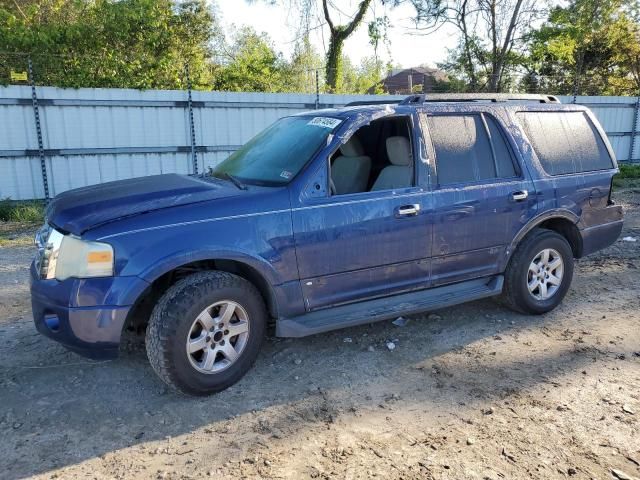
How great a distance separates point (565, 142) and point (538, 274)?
1248 millimetres

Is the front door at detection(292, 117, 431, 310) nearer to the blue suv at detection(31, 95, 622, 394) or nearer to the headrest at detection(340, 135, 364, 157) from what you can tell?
the blue suv at detection(31, 95, 622, 394)

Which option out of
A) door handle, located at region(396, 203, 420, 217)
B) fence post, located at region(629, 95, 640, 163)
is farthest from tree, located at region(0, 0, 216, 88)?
fence post, located at region(629, 95, 640, 163)

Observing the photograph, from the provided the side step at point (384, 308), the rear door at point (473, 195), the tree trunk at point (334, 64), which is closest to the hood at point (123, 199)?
the side step at point (384, 308)

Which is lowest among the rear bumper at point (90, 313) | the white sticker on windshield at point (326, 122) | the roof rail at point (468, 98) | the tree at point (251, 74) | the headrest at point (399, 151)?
the rear bumper at point (90, 313)

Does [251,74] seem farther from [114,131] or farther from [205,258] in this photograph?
[205,258]

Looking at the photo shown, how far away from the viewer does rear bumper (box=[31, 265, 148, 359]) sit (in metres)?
3.24

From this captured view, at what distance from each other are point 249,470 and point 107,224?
5.42ft

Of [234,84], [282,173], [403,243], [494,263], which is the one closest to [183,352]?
[282,173]

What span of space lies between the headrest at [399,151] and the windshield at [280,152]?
1.95 ft

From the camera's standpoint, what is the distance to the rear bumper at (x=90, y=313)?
324cm

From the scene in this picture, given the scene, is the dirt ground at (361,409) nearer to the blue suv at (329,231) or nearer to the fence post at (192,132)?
the blue suv at (329,231)

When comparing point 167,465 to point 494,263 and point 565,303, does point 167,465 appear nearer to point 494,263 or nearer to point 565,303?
point 494,263

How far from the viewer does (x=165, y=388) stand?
3.71m

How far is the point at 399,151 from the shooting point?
14.5 ft
